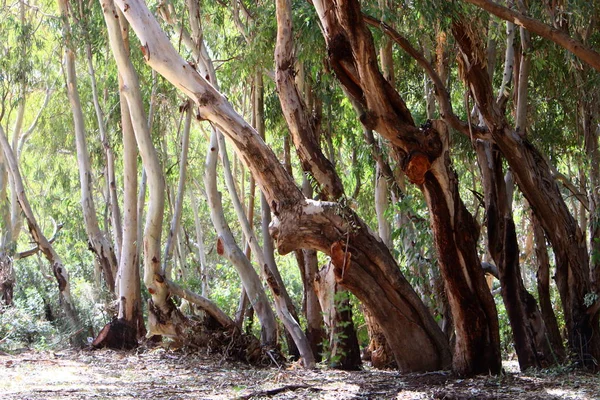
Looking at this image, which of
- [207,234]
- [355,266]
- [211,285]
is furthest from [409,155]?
[207,234]

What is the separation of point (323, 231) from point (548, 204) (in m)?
2.14

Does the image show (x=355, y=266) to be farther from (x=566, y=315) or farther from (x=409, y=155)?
(x=566, y=315)

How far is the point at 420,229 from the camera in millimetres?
6586

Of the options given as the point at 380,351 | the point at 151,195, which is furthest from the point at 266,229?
the point at 380,351

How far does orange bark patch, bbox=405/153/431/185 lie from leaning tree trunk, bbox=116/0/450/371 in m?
0.56

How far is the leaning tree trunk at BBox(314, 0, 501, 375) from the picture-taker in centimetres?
489

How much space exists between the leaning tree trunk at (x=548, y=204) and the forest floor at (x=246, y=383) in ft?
1.79

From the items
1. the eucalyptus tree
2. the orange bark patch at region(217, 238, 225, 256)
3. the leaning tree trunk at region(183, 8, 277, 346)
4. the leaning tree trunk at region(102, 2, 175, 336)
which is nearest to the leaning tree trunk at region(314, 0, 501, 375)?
the leaning tree trunk at region(183, 8, 277, 346)

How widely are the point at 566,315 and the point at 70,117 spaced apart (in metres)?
11.4

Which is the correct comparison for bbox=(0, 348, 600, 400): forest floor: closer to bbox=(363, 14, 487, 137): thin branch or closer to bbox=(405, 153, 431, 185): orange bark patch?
bbox=(405, 153, 431, 185): orange bark patch

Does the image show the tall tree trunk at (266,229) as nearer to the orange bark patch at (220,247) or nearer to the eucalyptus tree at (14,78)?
the orange bark patch at (220,247)

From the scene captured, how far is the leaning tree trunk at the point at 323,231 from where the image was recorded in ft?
16.6

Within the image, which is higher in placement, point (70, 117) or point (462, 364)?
point (70, 117)

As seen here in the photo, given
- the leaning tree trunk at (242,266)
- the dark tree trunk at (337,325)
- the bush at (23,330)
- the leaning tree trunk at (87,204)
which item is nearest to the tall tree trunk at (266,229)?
the leaning tree trunk at (242,266)
